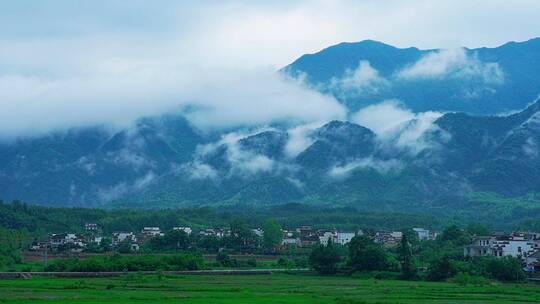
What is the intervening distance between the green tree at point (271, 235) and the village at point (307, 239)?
5.91ft

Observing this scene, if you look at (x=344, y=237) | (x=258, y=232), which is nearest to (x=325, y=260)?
(x=344, y=237)

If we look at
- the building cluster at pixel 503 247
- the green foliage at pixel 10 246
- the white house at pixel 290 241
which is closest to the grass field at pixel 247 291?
→ the green foliage at pixel 10 246

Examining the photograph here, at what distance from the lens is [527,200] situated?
177 metres

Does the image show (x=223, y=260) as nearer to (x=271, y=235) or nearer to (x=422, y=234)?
(x=271, y=235)

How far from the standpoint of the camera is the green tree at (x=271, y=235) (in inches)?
4381

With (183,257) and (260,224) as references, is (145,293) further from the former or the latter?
(260,224)

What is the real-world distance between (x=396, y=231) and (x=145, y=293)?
75.2 metres

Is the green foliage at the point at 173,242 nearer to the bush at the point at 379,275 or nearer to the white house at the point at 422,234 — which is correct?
the white house at the point at 422,234

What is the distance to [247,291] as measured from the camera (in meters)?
62.1

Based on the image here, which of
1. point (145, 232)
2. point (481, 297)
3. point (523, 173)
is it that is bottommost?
point (481, 297)

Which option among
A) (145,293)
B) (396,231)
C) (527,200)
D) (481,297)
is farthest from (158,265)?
(527,200)

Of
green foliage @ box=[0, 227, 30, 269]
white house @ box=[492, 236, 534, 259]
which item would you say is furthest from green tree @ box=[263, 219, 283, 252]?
green foliage @ box=[0, 227, 30, 269]

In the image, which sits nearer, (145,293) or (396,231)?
(145,293)

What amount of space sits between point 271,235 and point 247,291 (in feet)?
163
